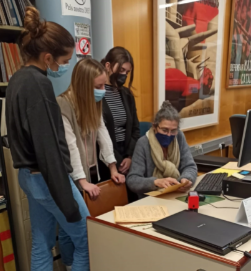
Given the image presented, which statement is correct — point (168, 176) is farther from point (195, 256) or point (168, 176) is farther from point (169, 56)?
point (169, 56)

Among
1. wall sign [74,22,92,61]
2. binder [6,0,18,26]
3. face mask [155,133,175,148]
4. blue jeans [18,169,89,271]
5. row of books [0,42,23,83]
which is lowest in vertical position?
blue jeans [18,169,89,271]

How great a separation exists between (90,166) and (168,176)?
18.7 inches

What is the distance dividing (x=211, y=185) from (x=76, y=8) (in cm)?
140

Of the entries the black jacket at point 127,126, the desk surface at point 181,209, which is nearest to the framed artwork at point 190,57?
the black jacket at point 127,126

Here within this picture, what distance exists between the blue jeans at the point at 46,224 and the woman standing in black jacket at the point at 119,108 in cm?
51

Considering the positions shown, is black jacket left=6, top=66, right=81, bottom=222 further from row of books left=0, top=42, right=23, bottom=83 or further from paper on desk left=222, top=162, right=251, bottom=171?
paper on desk left=222, top=162, right=251, bottom=171

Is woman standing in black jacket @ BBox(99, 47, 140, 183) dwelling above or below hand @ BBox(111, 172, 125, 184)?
above

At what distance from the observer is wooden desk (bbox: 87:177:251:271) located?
0.99 meters

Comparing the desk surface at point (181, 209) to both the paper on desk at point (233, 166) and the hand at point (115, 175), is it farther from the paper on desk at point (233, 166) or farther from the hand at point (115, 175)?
the paper on desk at point (233, 166)

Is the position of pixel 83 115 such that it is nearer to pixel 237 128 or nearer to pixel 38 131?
pixel 38 131

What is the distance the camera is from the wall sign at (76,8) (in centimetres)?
182

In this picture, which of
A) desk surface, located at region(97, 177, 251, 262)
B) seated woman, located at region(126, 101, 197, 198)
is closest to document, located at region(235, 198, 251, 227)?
desk surface, located at region(97, 177, 251, 262)

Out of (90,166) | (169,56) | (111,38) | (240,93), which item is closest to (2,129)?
(90,166)

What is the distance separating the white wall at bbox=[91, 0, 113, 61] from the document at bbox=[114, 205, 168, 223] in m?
1.31
